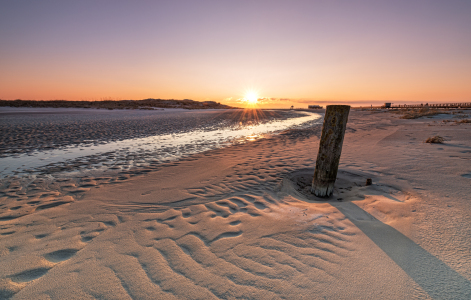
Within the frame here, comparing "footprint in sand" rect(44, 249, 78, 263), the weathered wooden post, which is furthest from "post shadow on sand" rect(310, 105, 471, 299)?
"footprint in sand" rect(44, 249, 78, 263)

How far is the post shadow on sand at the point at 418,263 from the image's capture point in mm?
1849

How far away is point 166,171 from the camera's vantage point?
235 inches

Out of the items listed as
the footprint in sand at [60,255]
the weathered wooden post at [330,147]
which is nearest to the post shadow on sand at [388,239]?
the weathered wooden post at [330,147]

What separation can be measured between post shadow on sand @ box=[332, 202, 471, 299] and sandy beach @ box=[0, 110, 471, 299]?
11 millimetres

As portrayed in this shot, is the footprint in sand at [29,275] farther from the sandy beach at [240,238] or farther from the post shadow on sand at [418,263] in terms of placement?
the post shadow on sand at [418,263]

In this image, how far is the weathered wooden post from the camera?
3900 millimetres

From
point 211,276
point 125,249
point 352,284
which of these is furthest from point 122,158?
point 352,284

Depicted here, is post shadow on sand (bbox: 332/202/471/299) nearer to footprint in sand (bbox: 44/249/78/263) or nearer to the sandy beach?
the sandy beach

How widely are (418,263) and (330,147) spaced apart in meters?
2.23

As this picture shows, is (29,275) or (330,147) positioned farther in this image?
(330,147)

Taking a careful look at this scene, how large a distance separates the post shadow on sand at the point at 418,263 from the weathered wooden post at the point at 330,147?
1102 millimetres

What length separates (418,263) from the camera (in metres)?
2.15

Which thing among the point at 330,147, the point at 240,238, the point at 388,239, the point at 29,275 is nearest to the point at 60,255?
the point at 29,275

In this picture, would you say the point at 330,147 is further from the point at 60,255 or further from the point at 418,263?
the point at 60,255
